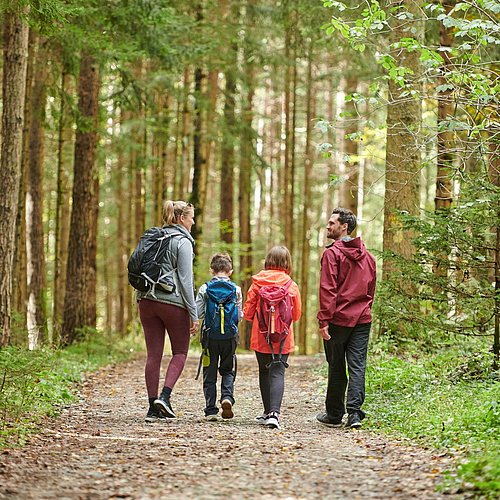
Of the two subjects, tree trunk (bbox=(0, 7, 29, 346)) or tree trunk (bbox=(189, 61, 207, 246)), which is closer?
tree trunk (bbox=(0, 7, 29, 346))

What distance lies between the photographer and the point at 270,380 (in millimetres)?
8742

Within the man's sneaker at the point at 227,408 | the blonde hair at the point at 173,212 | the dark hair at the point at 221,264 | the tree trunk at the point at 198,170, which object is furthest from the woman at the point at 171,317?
the tree trunk at the point at 198,170

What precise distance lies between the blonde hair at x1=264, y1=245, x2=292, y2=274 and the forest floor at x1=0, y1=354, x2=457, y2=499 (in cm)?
177

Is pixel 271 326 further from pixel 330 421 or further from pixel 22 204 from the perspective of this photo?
pixel 22 204

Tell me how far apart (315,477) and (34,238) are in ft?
52.1

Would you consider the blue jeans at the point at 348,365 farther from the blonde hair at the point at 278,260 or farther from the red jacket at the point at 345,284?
the blonde hair at the point at 278,260

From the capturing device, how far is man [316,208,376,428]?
335 inches

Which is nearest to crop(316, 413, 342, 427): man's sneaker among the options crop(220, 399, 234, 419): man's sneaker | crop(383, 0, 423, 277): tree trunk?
crop(220, 399, 234, 419): man's sneaker

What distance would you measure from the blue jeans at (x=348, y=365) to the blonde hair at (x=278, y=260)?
0.85 m

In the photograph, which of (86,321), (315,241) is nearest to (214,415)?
(86,321)

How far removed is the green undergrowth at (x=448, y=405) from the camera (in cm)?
550

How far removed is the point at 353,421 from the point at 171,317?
2.31 metres

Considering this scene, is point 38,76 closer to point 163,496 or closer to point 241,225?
point 241,225

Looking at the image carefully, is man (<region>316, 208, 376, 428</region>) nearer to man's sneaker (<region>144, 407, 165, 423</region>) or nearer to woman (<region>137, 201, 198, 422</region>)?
woman (<region>137, 201, 198, 422</region>)
